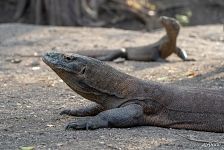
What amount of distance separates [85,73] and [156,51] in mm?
5114

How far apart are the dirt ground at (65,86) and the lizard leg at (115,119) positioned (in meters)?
0.06

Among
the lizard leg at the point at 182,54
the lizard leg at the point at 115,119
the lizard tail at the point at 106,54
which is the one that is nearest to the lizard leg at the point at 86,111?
the lizard leg at the point at 115,119

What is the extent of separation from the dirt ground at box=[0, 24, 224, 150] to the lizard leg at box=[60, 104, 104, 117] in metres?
0.09

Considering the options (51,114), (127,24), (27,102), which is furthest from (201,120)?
(127,24)

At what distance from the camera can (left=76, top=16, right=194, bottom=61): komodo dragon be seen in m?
9.96

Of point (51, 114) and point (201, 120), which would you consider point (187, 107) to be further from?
point (51, 114)

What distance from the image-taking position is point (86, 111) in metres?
5.48

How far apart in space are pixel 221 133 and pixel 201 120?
195 mm

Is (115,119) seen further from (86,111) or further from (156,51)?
(156,51)

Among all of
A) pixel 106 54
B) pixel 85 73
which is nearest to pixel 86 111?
pixel 85 73

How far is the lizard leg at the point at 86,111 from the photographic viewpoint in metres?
5.46

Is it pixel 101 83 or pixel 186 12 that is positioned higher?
pixel 101 83

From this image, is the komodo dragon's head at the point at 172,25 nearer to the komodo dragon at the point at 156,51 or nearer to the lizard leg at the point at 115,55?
the komodo dragon at the point at 156,51

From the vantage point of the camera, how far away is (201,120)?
5.05 metres
